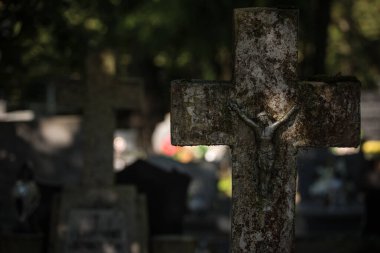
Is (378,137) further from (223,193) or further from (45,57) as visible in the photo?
(45,57)

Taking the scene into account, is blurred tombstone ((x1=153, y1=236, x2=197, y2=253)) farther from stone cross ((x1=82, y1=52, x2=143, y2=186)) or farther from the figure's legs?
the figure's legs

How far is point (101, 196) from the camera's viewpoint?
9.14m

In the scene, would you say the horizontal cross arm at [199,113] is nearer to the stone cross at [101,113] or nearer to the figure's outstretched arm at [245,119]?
the figure's outstretched arm at [245,119]

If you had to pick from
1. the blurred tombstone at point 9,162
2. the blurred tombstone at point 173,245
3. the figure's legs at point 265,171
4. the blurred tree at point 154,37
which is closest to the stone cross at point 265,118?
the figure's legs at point 265,171

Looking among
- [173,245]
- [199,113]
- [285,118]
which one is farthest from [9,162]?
[285,118]

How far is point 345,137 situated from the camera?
5.19 metres

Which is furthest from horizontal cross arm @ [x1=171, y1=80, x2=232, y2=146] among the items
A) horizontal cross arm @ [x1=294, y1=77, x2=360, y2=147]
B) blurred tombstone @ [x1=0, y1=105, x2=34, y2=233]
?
blurred tombstone @ [x1=0, y1=105, x2=34, y2=233]

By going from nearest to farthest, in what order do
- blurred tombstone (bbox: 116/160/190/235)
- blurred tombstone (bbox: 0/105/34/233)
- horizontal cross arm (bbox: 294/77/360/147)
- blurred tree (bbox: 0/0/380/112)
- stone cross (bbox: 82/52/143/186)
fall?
horizontal cross arm (bbox: 294/77/360/147) < stone cross (bbox: 82/52/143/186) < blurred tree (bbox: 0/0/380/112) < blurred tombstone (bbox: 116/160/190/235) < blurred tombstone (bbox: 0/105/34/233)

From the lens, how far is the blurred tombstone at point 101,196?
8867mm

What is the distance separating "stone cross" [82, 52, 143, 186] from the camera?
927 centimetres

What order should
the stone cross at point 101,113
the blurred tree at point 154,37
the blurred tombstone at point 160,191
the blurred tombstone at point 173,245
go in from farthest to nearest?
1. the blurred tombstone at point 160,191
2. the blurred tree at point 154,37
3. the stone cross at point 101,113
4. the blurred tombstone at point 173,245

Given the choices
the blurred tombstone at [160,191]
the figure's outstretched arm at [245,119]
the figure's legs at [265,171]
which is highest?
the figure's outstretched arm at [245,119]

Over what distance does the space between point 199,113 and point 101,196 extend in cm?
417

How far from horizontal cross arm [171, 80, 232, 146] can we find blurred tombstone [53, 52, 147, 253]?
3.87 m
